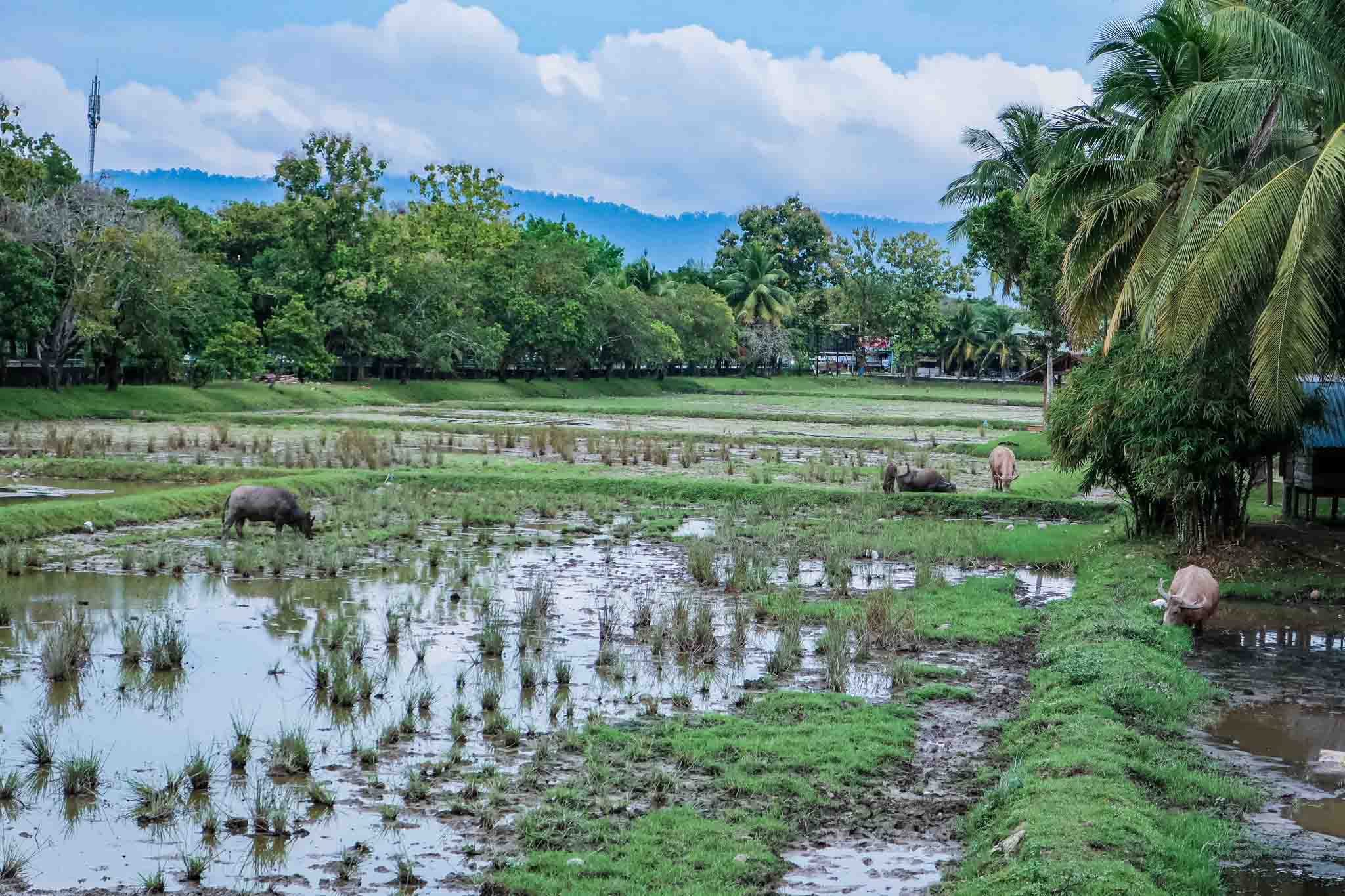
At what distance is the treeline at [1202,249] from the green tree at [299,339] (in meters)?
31.8

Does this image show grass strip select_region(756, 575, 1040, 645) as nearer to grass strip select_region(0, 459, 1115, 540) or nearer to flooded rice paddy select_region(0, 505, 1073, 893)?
flooded rice paddy select_region(0, 505, 1073, 893)

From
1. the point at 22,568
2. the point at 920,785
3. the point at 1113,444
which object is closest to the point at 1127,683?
the point at 920,785

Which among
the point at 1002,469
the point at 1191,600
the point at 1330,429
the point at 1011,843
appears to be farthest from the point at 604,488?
the point at 1011,843

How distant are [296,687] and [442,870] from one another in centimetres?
390

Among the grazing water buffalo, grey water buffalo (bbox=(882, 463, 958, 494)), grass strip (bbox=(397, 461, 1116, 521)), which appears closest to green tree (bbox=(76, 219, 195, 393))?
grass strip (bbox=(397, 461, 1116, 521))

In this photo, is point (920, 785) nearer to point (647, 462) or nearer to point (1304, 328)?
point (1304, 328)

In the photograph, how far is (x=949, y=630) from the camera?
41.3 feet

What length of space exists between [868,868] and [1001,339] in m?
76.9

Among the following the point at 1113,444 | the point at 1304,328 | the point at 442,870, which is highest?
the point at 1304,328

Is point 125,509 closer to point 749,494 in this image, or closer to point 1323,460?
point 749,494

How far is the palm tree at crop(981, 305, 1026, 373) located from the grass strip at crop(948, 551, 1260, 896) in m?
70.7

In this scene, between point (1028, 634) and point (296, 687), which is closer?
point (296, 687)

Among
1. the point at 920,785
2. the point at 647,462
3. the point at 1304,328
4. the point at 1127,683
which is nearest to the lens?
the point at 920,785

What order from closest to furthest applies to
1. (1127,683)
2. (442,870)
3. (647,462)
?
(442,870) < (1127,683) < (647,462)
